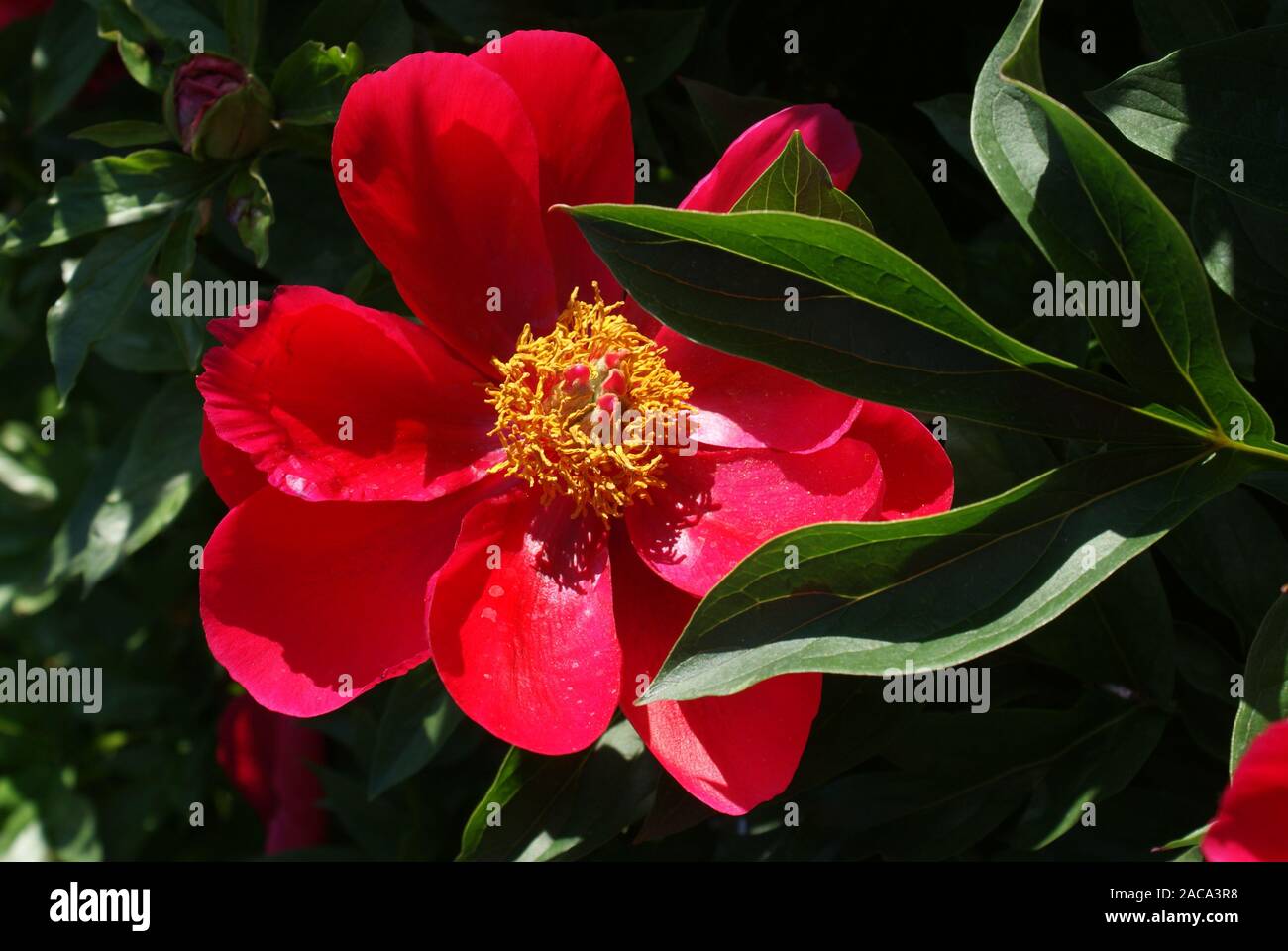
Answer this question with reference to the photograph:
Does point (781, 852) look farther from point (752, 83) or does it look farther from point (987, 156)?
point (752, 83)

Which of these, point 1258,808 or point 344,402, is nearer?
point 1258,808

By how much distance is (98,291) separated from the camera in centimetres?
140

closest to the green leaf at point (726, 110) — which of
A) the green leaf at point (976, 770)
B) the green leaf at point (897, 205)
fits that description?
the green leaf at point (897, 205)

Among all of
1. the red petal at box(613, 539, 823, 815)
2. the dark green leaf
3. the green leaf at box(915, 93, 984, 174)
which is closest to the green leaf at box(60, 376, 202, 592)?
the dark green leaf

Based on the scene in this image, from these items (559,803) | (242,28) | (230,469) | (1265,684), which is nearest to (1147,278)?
(1265,684)

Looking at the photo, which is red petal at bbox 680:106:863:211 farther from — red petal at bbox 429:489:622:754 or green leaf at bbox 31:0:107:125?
green leaf at bbox 31:0:107:125

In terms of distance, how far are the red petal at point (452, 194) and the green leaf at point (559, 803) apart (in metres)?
0.42

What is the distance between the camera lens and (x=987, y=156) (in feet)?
3.36

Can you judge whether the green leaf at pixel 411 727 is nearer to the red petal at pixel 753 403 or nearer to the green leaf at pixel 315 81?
the red petal at pixel 753 403

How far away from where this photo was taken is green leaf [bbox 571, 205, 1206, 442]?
0.97 m

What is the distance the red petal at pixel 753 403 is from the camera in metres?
1.16

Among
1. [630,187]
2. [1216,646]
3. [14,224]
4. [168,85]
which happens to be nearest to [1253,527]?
[1216,646]

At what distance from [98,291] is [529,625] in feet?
2.01

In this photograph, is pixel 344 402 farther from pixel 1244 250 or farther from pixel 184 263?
pixel 1244 250
